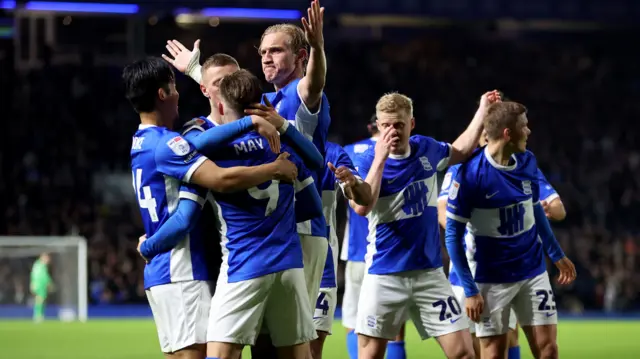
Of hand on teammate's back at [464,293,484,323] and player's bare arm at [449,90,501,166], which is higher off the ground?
player's bare arm at [449,90,501,166]

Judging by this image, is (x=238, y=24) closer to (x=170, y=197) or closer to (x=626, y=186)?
(x=626, y=186)

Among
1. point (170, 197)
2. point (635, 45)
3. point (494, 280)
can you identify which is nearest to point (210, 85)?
point (170, 197)

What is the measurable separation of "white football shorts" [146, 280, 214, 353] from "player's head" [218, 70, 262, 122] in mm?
869

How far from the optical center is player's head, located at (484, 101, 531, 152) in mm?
6789

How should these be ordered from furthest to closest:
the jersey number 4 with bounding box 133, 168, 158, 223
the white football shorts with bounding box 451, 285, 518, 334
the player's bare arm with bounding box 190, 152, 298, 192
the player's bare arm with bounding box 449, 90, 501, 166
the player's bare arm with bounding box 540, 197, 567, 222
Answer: the player's bare arm with bounding box 540, 197, 567, 222, the white football shorts with bounding box 451, 285, 518, 334, the player's bare arm with bounding box 449, 90, 501, 166, the jersey number 4 with bounding box 133, 168, 158, 223, the player's bare arm with bounding box 190, 152, 298, 192

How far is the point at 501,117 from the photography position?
6.83m

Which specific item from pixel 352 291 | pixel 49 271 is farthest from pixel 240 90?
pixel 49 271

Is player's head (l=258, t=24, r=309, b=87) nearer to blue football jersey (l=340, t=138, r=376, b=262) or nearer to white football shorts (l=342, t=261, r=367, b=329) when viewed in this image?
blue football jersey (l=340, t=138, r=376, b=262)

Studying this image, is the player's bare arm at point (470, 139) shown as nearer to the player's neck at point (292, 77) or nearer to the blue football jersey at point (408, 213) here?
the blue football jersey at point (408, 213)

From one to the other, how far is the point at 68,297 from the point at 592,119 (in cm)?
1564

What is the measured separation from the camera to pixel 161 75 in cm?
510

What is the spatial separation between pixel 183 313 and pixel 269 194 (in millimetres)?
729

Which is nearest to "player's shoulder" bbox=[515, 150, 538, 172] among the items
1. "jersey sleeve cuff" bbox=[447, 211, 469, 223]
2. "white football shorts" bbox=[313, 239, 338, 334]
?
"jersey sleeve cuff" bbox=[447, 211, 469, 223]

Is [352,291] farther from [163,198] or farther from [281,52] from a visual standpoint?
[163,198]
